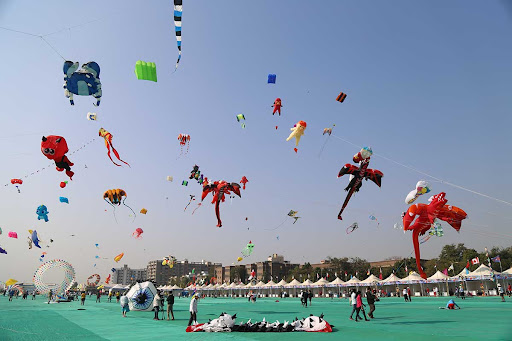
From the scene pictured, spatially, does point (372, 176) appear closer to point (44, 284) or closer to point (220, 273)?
point (44, 284)

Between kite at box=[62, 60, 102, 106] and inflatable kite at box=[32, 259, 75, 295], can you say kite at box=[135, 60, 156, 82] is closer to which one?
kite at box=[62, 60, 102, 106]

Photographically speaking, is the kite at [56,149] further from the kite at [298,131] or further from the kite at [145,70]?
the kite at [298,131]

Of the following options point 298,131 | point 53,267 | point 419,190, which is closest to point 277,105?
point 298,131

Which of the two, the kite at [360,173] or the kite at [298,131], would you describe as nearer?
the kite at [360,173]

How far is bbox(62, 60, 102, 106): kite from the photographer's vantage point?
14.3 metres

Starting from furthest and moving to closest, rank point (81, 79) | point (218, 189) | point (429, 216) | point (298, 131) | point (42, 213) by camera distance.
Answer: point (42, 213) < point (218, 189) < point (298, 131) < point (429, 216) < point (81, 79)

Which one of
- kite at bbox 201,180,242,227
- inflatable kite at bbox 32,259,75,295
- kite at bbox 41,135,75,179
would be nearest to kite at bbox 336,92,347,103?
kite at bbox 201,180,242,227

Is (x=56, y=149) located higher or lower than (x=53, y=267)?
higher

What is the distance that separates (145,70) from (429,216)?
55.4ft

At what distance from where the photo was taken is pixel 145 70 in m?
14.5

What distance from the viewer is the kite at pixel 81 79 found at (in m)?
14.3

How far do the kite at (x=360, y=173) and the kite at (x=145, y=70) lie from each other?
1096 cm

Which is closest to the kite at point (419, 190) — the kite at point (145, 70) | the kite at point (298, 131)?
the kite at point (298, 131)

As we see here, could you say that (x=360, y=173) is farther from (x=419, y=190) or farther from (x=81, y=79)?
(x=81, y=79)
